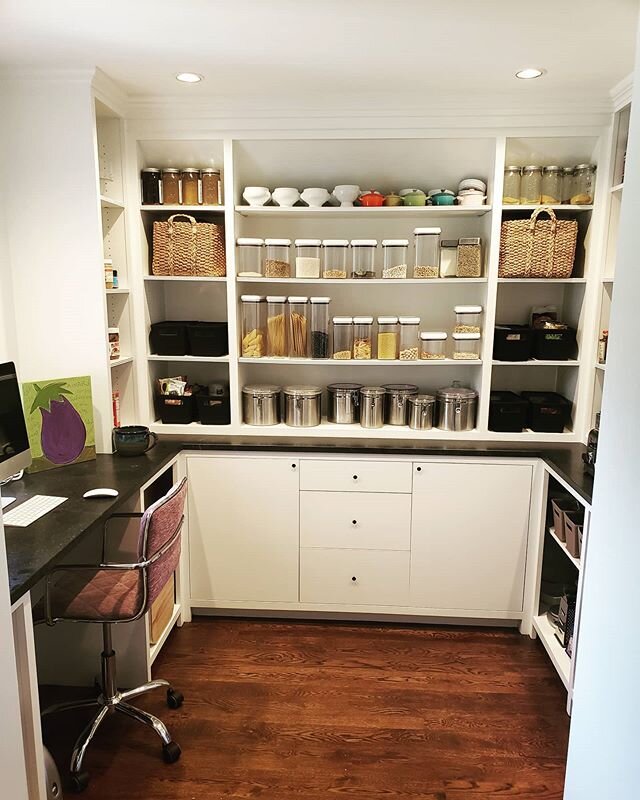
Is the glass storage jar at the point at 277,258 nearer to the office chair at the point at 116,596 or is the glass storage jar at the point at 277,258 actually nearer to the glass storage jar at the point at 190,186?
the glass storage jar at the point at 190,186

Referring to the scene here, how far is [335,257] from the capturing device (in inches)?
121

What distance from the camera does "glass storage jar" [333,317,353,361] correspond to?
311 centimetres

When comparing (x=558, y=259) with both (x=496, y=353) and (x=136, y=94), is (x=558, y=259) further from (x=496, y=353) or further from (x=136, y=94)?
(x=136, y=94)

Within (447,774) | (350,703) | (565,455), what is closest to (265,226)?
(565,455)

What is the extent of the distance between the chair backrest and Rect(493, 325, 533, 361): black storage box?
169cm

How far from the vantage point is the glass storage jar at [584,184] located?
289cm

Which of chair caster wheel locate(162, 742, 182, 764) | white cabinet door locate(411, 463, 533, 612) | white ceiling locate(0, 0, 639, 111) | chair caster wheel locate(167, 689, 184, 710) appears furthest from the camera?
white cabinet door locate(411, 463, 533, 612)

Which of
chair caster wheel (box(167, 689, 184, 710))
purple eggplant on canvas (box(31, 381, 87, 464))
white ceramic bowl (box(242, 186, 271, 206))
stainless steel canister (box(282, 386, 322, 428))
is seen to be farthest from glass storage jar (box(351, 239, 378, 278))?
chair caster wheel (box(167, 689, 184, 710))

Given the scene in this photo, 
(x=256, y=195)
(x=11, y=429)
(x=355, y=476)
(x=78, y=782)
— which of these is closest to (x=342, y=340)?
(x=355, y=476)

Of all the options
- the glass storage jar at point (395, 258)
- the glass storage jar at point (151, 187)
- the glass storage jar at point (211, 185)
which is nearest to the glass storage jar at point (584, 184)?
the glass storage jar at point (395, 258)

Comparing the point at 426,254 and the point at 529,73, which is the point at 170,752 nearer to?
the point at 426,254

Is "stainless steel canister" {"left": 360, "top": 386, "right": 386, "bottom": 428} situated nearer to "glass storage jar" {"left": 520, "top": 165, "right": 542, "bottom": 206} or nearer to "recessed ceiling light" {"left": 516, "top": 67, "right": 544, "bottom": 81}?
"glass storage jar" {"left": 520, "top": 165, "right": 542, "bottom": 206}

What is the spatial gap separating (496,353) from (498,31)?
143cm

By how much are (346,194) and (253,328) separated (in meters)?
0.81
